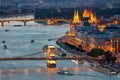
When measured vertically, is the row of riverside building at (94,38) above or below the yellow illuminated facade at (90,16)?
above

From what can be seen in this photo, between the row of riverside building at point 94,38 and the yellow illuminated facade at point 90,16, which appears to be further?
the yellow illuminated facade at point 90,16

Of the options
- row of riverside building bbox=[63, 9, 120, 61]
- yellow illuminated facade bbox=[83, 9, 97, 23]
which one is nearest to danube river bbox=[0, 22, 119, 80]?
row of riverside building bbox=[63, 9, 120, 61]

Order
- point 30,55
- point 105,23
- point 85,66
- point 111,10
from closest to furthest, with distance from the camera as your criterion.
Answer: point 85,66 < point 30,55 < point 105,23 < point 111,10

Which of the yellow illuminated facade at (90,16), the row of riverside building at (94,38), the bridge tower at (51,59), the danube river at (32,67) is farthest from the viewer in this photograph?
the yellow illuminated facade at (90,16)

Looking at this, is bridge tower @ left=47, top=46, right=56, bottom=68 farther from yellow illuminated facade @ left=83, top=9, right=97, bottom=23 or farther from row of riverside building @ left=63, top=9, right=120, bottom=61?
yellow illuminated facade @ left=83, top=9, right=97, bottom=23

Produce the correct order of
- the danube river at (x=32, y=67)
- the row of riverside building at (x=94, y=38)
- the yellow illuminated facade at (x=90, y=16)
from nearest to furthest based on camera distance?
the danube river at (x=32, y=67)
the row of riverside building at (x=94, y=38)
the yellow illuminated facade at (x=90, y=16)

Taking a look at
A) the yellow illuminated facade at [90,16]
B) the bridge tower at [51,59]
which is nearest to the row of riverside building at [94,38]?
the bridge tower at [51,59]

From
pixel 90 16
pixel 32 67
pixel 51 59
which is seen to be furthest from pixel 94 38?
pixel 90 16

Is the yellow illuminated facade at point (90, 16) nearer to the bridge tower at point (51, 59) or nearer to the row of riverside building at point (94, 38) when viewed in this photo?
the row of riverside building at point (94, 38)

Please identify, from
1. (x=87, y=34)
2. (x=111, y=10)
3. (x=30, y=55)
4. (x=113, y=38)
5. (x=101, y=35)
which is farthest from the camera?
(x=111, y=10)

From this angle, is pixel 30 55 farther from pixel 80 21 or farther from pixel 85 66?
pixel 80 21

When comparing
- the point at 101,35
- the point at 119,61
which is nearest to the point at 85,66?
the point at 119,61
